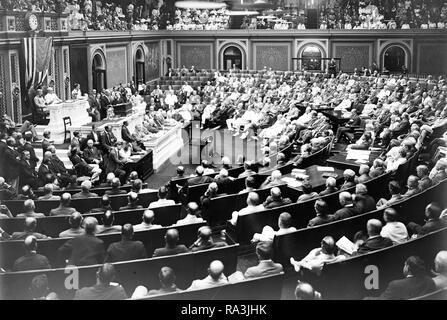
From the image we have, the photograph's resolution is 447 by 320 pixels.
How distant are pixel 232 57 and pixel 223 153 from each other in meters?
16.8

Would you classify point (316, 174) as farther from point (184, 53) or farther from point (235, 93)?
point (184, 53)

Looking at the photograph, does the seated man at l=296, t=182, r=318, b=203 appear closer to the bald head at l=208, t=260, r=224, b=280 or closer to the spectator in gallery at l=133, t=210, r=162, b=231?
the spectator in gallery at l=133, t=210, r=162, b=231

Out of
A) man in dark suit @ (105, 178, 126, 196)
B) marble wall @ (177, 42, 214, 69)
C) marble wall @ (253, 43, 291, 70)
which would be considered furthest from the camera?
marble wall @ (177, 42, 214, 69)

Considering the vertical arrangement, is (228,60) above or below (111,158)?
above

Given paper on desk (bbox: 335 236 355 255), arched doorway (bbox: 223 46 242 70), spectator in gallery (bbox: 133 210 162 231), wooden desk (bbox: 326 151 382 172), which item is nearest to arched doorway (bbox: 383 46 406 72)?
arched doorway (bbox: 223 46 242 70)

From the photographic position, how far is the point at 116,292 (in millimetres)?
5832

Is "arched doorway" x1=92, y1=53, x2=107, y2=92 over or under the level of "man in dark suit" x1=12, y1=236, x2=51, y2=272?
over

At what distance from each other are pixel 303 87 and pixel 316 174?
46.3 feet

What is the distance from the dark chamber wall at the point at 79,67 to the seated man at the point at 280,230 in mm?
16234

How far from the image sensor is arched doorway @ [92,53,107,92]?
2522 centimetres

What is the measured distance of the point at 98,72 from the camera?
25547 mm

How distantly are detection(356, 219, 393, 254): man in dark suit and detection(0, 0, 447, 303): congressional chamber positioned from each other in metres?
0.03
